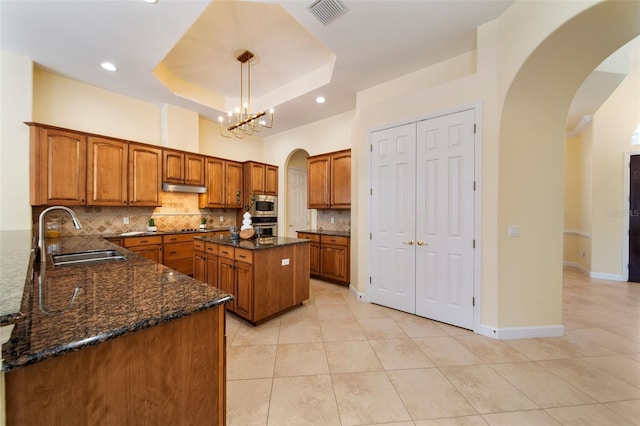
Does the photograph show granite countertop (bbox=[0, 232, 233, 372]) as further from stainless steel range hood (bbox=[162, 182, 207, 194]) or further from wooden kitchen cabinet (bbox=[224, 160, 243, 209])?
wooden kitchen cabinet (bbox=[224, 160, 243, 209])

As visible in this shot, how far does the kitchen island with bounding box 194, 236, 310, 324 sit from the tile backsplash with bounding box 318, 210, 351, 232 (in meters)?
1.85

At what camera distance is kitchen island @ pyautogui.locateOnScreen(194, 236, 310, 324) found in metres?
2.73

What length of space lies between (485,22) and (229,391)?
165 inches

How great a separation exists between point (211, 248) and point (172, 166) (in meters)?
2.11

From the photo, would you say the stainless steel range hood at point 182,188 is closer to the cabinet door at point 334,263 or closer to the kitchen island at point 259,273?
the kitchen island at point 259,273

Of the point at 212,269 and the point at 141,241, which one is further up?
the point at 141,241

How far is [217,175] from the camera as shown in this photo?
16.8ft

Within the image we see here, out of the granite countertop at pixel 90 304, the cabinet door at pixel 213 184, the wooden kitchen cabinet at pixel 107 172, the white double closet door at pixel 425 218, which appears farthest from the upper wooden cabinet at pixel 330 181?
the granite countertop at pixel 90 304

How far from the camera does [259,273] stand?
2.75 m

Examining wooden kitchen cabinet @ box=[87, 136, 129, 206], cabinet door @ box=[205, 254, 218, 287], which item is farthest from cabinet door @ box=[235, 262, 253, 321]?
wooden kitchen cabinet @ box=[87, 136, 129, 206]

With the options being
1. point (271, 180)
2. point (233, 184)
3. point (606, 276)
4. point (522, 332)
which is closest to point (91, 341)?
point (522, 332)

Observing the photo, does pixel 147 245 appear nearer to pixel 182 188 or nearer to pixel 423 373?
pixel 182 188

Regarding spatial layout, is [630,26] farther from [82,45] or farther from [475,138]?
[82,45]

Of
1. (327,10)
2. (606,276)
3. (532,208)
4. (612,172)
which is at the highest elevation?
(327,10)
